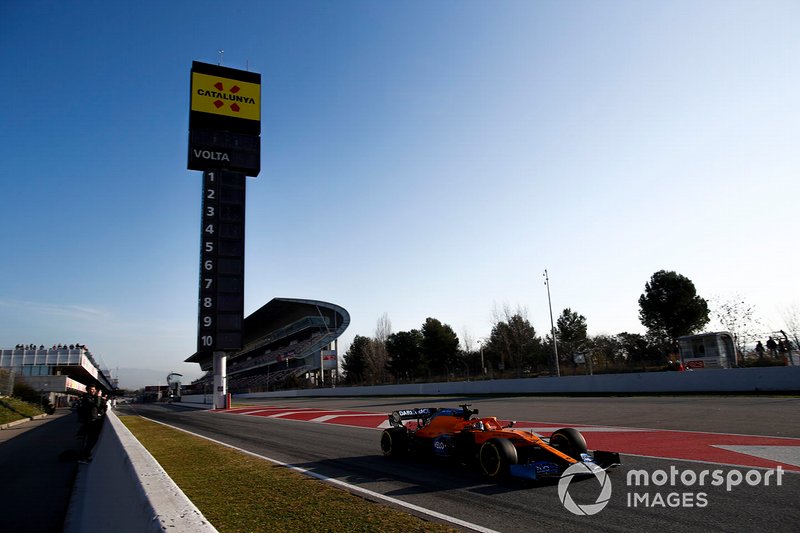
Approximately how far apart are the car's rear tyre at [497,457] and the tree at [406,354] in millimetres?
65396

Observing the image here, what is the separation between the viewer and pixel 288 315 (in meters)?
93.4

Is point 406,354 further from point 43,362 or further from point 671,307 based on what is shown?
point 43,362

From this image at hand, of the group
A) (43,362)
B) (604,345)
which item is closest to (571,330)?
(604,345)

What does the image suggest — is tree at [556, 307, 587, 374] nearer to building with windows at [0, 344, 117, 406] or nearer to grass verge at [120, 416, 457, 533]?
grass verge at [120, 416, 457, 533]

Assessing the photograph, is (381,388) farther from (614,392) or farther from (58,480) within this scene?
(58,480)

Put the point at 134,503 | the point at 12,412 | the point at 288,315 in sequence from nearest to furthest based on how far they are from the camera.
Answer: the point at 134,503
the point at 12,412
the point at 288,315

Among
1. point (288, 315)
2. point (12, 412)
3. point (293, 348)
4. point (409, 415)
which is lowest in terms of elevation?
point (12, 412)

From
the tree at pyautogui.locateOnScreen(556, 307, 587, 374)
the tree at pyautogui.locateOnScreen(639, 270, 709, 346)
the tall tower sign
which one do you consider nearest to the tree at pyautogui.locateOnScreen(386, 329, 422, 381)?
the tree at pyautogui.locateOnScreen(556, 307, 587, 374)

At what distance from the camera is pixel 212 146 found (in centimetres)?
3628

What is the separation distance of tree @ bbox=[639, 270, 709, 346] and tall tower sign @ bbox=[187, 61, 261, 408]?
41.9 m

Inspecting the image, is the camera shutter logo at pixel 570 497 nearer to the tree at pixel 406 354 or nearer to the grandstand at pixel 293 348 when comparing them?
the tree at pixel 406 354

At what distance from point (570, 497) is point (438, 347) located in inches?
2516

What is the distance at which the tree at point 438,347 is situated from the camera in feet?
227

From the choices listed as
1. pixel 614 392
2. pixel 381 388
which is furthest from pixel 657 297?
pixel 381 388
